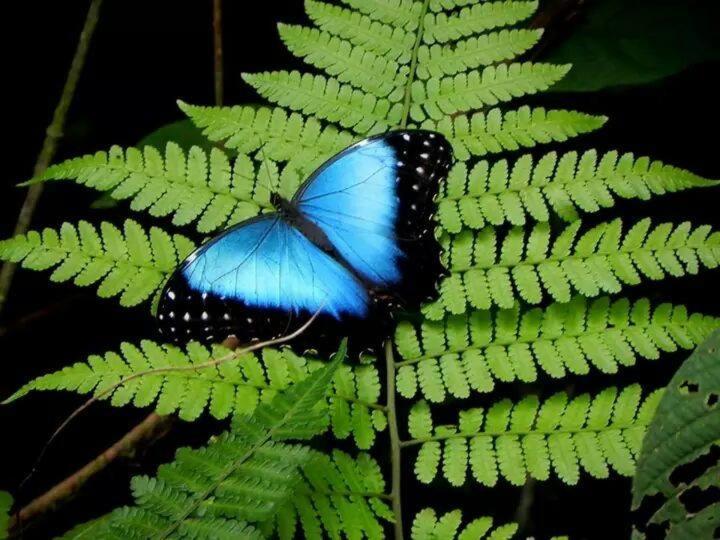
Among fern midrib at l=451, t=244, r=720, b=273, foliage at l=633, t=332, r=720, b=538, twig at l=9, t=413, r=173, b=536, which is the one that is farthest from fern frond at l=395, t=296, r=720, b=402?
twig at l=9, t=413, r=173, b=536

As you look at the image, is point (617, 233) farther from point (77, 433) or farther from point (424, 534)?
point (77, 433)

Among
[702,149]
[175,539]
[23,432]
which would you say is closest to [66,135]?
[23,432]

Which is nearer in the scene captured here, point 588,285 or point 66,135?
point 588,285

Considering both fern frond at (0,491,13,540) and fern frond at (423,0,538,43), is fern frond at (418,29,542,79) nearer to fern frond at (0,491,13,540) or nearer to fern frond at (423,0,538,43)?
fern frond at (423,0,538,43)

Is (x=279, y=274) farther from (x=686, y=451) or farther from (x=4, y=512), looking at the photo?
(x=686, y=451)

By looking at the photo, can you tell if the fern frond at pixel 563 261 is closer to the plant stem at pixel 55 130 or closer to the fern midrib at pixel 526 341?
the fern midrib at pixel 526 341

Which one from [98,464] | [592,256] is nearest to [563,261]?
[592,256]
